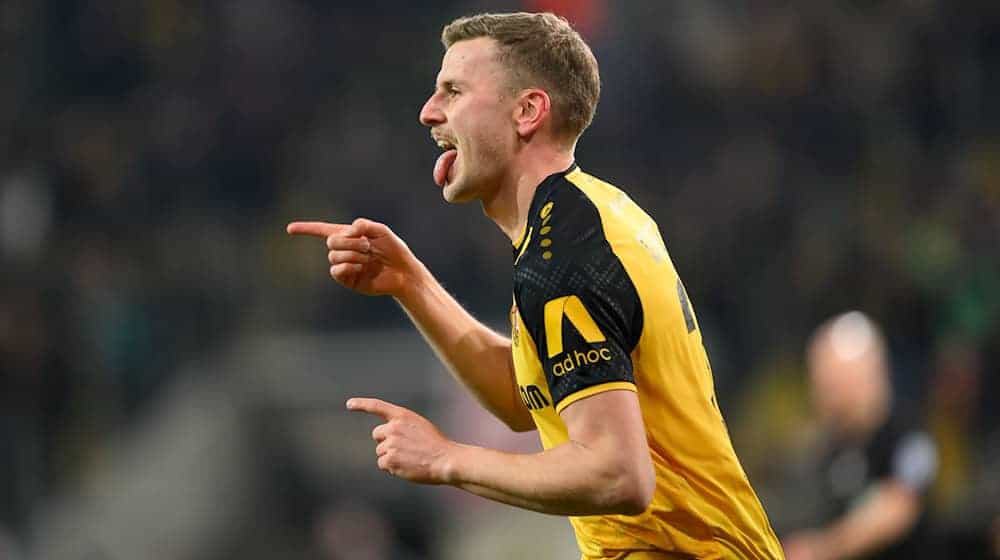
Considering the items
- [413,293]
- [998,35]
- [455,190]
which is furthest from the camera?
[998,35]

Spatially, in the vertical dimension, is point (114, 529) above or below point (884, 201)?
below

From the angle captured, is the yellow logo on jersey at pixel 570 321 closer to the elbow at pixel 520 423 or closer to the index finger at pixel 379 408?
the index finger at pixel 379 408

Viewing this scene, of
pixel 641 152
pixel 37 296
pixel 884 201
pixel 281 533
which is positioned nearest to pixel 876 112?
pixel 884 201

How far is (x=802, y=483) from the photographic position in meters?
6.80

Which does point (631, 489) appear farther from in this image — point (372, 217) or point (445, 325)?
point (372, 217)

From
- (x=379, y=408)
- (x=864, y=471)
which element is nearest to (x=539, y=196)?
(x=379, y=408)

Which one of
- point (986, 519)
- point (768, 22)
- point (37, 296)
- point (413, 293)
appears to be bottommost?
point (986, 519)

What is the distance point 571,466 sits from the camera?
2.65 metres

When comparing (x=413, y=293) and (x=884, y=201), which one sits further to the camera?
(x=884, y=201)

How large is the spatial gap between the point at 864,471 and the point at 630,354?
3.70 m

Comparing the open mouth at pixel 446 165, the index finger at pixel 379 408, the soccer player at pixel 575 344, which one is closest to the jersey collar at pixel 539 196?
the soccer player at pixel 575 344

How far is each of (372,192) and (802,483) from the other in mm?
3234

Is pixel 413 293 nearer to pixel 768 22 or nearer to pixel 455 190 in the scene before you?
pixel 455 190

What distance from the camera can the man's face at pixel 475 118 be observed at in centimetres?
304
